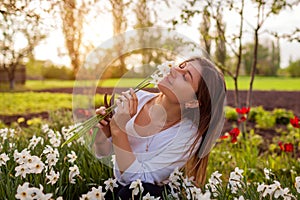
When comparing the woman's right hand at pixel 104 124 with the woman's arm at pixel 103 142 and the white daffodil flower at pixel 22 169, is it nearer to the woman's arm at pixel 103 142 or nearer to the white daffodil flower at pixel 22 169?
the woman's arm at pixel 103 142

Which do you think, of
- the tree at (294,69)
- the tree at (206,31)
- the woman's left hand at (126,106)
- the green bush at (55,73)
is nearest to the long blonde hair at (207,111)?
the woman's left hand at (126,106)

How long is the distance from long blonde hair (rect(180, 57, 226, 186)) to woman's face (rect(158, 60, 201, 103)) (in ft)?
0.13

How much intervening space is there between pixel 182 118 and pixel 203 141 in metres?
0.19

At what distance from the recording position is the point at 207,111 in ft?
6.85

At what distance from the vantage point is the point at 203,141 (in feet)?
7.10

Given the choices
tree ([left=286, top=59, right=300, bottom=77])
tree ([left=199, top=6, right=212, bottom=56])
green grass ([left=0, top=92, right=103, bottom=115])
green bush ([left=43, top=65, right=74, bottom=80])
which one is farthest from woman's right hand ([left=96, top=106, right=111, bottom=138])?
tree ([left=286, top=59, right=300, bottom=77])

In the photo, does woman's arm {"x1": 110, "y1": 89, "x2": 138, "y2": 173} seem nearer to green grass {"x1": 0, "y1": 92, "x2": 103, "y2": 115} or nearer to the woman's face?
the woman's face

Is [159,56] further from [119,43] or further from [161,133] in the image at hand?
[161,133]

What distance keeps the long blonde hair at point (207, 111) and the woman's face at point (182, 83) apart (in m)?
0.04

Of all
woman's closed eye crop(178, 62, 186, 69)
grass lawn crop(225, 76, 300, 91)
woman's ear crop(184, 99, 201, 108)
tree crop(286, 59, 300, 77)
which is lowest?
grass lawn crop(225, 76, 300, 91)

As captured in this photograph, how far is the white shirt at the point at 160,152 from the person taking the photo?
2.04 metres

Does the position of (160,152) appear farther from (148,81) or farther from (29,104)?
(29,104)

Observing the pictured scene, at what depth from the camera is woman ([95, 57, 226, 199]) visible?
1.97 m

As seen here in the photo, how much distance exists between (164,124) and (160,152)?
0.14 meters
